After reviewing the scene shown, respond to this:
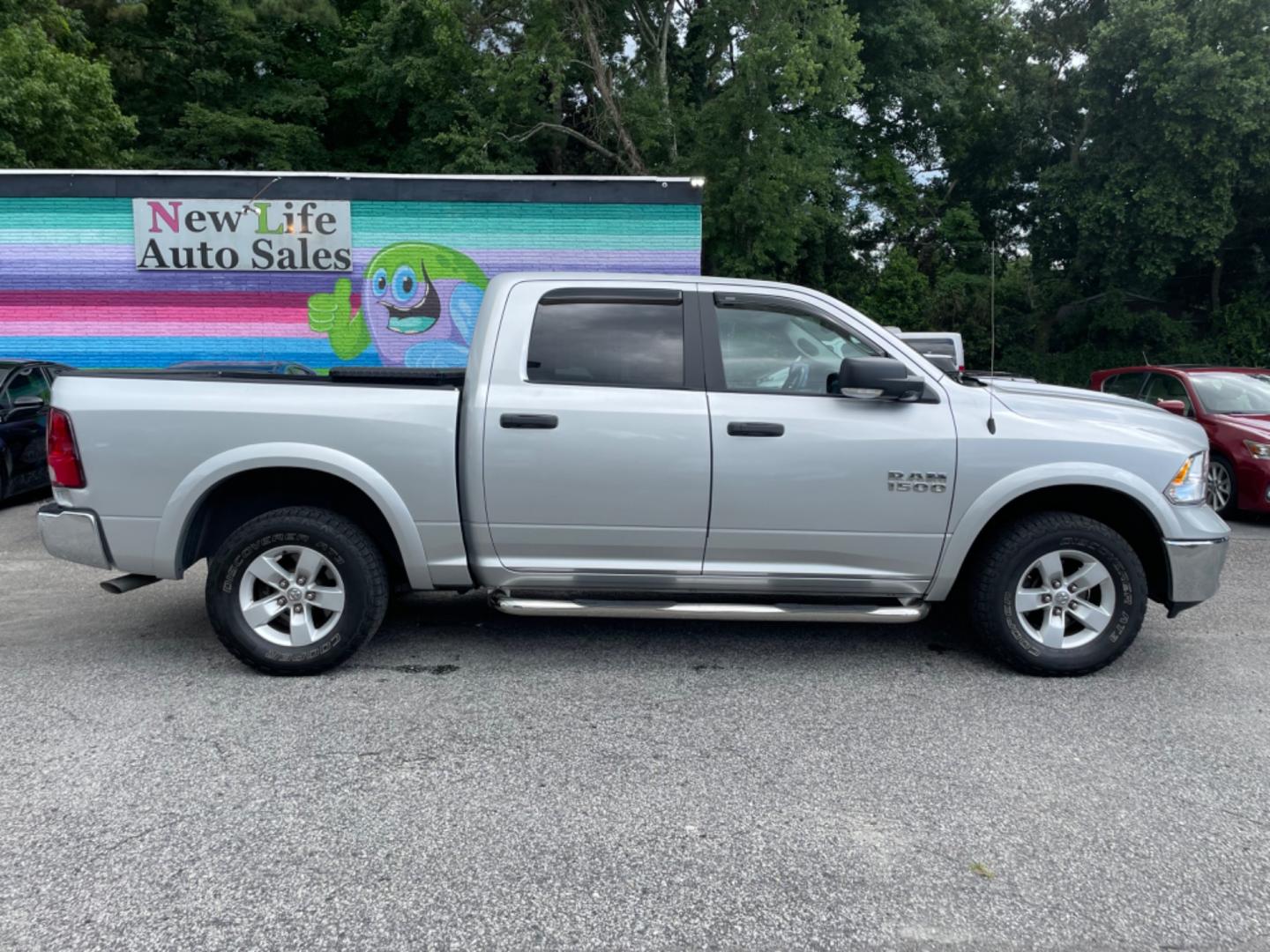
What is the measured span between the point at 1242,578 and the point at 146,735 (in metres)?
7.23

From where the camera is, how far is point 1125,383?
1151 cm

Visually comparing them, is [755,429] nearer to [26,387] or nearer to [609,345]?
[609,345]

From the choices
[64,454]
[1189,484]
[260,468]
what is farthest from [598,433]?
[1189,484]

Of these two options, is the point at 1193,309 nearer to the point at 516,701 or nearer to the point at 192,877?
the point at 516,701

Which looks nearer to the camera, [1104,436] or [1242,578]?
[1104,436]

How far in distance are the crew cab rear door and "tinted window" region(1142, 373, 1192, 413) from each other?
25.0ft

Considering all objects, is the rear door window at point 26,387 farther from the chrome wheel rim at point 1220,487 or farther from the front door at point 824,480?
the chrome wheel rim at point 1220,487

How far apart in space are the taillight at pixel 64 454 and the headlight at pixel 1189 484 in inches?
208

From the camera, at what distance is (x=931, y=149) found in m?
27.7

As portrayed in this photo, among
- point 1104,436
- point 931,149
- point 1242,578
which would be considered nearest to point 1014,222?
point 931,149

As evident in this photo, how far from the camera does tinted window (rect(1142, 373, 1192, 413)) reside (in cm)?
1012

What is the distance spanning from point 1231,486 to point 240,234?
43.6ft

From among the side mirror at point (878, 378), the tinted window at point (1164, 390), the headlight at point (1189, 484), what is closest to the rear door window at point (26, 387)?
the side mirror at point (878, 378)

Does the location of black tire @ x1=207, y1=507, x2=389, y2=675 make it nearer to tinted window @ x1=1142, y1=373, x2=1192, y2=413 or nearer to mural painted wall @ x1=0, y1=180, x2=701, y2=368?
tinted window @ x1=1142, y1=373, x2=1192, y2=413
